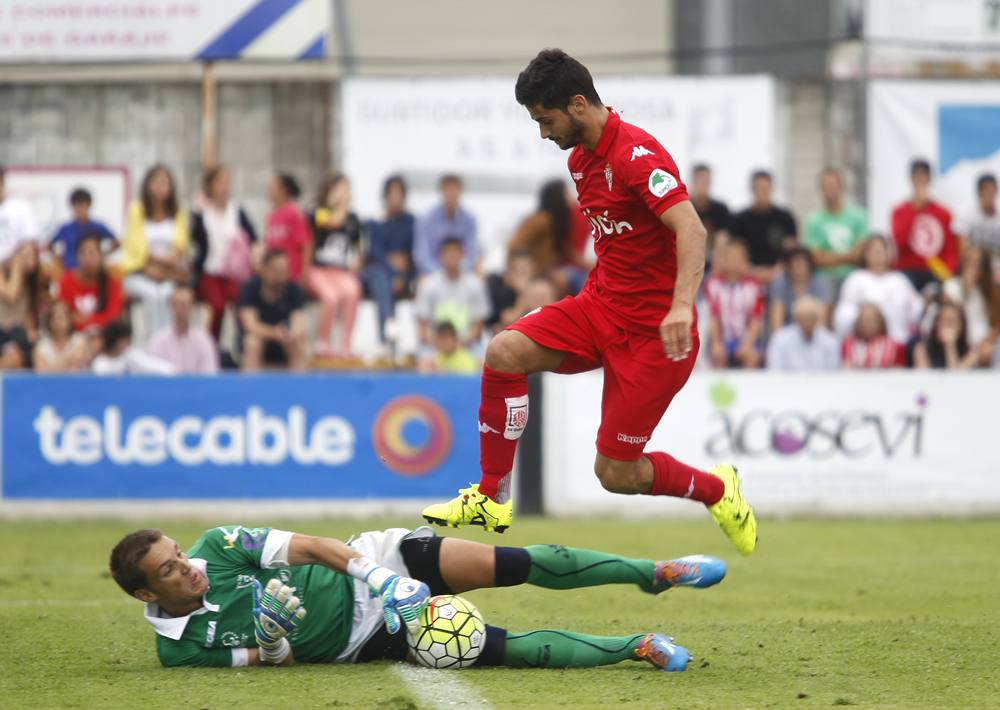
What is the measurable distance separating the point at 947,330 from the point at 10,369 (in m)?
9.20

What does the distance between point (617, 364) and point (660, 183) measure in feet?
3.24

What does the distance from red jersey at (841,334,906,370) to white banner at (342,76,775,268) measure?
315 centimetres

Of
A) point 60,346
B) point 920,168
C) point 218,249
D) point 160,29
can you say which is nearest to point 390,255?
point 218,249

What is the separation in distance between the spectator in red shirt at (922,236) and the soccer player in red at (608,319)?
9471mm

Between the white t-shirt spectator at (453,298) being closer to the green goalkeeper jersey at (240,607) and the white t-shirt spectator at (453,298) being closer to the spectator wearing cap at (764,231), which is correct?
the spectator wearing cap at (764,231)

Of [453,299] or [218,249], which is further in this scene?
[453,299]

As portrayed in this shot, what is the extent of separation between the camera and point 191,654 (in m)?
7.34

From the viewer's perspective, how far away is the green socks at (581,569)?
754 centimetres

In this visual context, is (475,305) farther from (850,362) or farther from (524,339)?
(524,339)

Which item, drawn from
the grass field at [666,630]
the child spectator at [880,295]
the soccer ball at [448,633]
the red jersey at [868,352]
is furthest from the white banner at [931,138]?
the soccer ball at [448,633]

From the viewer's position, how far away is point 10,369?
15.3 meters

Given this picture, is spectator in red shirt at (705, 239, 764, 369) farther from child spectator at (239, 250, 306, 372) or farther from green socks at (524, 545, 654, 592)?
green socks at (524, 545, 654, 592)

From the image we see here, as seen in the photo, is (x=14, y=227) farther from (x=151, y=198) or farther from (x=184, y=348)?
(x=184, y=348)

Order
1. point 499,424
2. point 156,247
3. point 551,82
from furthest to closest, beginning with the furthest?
1. point 156,247
2. point 499,424
3. point 551,82
